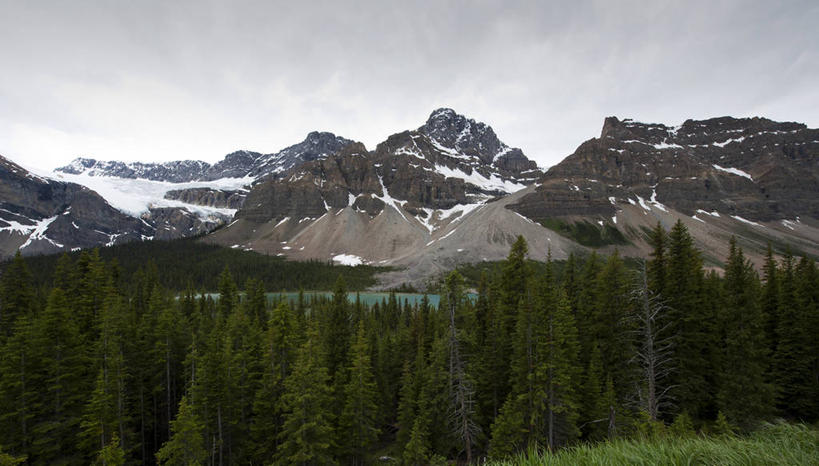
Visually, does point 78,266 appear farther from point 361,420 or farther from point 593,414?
point 593,414

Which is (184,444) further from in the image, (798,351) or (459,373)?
(798,351)

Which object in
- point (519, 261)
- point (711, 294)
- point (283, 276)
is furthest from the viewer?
point (283, 276)

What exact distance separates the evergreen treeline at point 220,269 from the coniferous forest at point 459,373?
12354 centimetres

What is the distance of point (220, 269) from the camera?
173m

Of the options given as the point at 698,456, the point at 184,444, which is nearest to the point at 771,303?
the point at 698,456

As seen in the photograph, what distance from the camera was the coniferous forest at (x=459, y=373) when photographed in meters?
19.9

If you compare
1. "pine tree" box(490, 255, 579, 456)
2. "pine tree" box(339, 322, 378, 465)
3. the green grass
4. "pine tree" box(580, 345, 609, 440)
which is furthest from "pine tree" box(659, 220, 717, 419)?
the green grass

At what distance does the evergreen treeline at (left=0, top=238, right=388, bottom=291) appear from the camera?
496 feet

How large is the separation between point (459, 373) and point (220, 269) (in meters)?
180

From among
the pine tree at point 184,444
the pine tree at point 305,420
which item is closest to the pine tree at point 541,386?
the pine tree at point 305,420

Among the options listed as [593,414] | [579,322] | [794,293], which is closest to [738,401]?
[593,414]

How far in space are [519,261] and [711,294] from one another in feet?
44.9

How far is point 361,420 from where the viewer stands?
78.5 feet

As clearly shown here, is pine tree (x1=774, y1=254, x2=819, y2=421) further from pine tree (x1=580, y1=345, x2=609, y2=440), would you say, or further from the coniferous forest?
pine tree (x1=580, y1=345, x2=609, y2=440)
